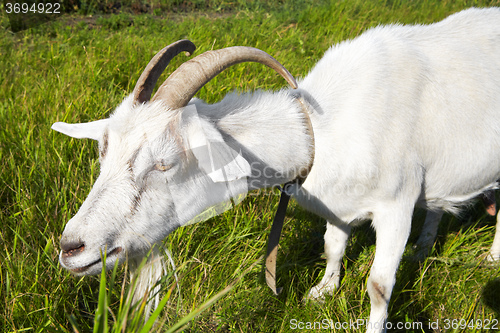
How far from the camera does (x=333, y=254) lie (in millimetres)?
2764

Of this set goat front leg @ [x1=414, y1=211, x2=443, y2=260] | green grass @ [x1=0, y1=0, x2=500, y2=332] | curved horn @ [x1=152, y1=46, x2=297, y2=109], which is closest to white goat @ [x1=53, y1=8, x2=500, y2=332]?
curved horn @ [x1=152, y1=46, x2=297, y2=109]

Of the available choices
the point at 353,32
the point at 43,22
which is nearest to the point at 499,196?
the point at 353,32

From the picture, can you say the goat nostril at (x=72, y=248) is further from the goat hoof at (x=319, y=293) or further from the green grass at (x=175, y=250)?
the goat hoof at (x=319, y=293)

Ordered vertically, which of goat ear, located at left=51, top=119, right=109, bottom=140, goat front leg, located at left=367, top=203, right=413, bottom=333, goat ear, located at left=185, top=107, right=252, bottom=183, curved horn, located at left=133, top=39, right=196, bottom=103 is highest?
curved horn, located at left=133, top=39, right=196, bottom=103

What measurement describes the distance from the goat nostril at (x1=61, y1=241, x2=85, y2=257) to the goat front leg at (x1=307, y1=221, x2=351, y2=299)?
Result: 154cm

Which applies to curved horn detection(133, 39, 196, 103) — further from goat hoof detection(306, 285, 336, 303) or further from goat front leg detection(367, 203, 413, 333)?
goat hoof detection(306, 285, 336, 303)

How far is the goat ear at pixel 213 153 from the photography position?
180 centimetres

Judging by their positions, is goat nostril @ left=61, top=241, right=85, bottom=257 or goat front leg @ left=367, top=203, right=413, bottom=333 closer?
goat nostril @ left=61, top=241, right=85, bottom=257

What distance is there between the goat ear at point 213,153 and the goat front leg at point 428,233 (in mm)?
1921

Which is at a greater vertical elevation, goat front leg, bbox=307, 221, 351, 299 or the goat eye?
the goat eye

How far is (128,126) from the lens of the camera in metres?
1.89

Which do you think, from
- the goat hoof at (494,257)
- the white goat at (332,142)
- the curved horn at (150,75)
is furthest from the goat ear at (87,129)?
the goat hoof at (494,257)

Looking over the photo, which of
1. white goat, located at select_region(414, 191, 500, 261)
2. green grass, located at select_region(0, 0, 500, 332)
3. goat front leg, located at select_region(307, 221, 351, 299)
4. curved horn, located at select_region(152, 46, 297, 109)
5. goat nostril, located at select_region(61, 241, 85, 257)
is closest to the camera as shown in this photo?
goat nostril, located at select_region(61, 241, 85, 257)

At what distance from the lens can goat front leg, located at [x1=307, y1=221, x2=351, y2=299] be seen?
274cm
